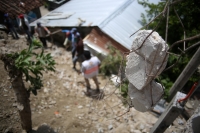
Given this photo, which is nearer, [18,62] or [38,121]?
[18,62]

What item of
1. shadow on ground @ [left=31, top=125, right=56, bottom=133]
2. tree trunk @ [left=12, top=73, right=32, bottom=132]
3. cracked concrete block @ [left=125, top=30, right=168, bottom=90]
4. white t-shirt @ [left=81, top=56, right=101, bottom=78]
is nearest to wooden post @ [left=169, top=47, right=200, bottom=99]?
white t-shirt @ [left=81, top=56, right=101, bottom=78]

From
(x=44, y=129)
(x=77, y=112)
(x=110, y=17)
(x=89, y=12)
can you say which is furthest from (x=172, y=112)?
(x=89, y=12)

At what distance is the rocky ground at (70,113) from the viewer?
4277mm

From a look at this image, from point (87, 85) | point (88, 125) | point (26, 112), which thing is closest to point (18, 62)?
point (26, 112)

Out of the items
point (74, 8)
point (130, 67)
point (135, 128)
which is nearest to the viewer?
point (130, 67)

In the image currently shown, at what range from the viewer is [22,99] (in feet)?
11.5

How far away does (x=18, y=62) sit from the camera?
9.99 ft

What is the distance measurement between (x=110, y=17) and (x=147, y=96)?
6.24 metres

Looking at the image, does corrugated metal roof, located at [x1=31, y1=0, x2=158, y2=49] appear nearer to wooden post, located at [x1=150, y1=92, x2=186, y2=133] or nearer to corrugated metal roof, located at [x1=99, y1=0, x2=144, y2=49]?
corrugated metal roof, located at [x1=99, y1=0, x2=144, y2=49]

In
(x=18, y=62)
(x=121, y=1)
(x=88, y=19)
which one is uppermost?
(x=121, y=1)

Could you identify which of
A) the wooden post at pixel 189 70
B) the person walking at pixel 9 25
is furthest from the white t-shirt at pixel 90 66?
the person walking at pixel 9 25

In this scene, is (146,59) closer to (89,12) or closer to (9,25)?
(89,12)

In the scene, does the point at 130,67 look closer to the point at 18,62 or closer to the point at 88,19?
the point at 18,62

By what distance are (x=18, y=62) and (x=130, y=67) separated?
7.56ft
